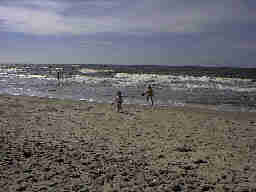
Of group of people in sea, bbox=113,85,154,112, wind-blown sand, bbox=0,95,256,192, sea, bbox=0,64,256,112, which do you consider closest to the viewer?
wind-blown sand, bbox=0,95,256,192

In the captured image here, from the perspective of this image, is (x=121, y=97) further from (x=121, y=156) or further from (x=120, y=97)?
(x=121, y=156)

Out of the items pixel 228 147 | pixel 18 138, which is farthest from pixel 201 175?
pixel 18 138

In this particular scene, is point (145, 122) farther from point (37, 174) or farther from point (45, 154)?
point (37, 174)

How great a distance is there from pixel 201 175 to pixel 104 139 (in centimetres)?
355

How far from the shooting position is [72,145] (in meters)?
7.78

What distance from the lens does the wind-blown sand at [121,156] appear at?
547 cm

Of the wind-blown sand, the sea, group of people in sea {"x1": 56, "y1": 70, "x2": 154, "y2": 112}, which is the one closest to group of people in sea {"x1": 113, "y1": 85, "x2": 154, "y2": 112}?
group of people in sea {"x1": 56, "y1": 70, "x2": 154, "y2": 112}

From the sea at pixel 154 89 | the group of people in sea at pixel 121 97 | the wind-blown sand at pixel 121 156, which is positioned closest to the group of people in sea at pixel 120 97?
the group of people in sea at pixel 121 97

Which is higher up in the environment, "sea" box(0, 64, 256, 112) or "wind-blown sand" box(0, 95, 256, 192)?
"sea" box(0, 64, 256, 112)

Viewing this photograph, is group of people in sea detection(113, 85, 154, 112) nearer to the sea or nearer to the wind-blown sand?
the sea

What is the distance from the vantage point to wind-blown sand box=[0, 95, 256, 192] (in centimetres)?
547

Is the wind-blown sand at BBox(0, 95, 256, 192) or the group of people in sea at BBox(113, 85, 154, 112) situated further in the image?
the group of people in sea at BBox(113, 85, 154, 112)

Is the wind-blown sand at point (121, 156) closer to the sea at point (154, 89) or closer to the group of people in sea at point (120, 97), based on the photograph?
the group of people in sea at point (120, 97)

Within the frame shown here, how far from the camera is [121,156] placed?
7.07m
